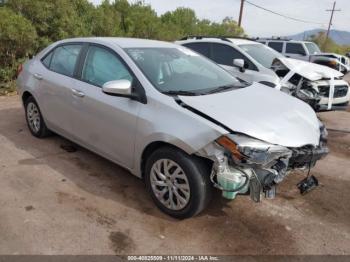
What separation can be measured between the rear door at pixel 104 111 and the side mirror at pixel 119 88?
0.12 meters

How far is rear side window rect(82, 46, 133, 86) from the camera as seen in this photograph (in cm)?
386

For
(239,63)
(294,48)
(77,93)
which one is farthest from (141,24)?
(77,93)

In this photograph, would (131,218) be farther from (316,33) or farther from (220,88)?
(316,33)

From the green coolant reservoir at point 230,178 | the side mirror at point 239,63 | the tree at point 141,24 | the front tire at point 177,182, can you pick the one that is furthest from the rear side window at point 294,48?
the green coolant reservoir at point 230,178

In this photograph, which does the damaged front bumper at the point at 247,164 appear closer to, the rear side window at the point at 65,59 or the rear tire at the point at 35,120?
the rear side window at the point at 65,59

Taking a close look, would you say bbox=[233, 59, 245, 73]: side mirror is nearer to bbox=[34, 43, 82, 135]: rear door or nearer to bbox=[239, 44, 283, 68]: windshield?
bbox=[239, 44, 283, 68]: windshield

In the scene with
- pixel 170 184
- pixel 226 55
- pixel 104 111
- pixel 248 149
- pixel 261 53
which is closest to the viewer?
pixel 248 149

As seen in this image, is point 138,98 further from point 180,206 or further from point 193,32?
point 193,32

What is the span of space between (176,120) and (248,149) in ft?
2.33

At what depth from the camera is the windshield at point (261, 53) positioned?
7.79 metres

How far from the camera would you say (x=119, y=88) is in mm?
3480

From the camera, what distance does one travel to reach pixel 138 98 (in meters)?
3.55

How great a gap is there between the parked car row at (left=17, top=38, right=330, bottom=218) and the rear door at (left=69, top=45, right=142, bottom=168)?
0.04 ft

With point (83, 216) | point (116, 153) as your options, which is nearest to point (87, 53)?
point (116, 153)
